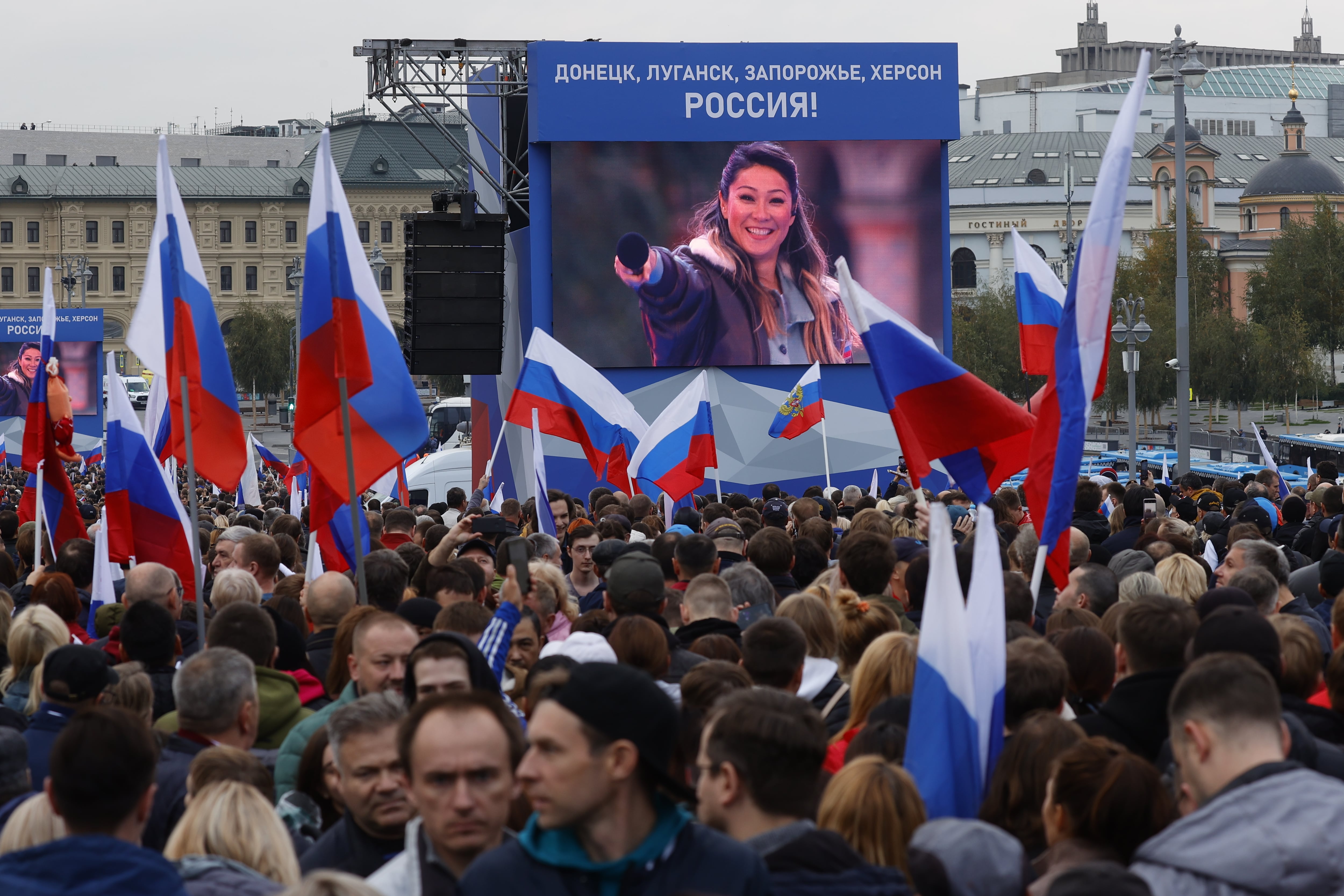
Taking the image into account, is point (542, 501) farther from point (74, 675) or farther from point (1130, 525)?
point (74, 675)

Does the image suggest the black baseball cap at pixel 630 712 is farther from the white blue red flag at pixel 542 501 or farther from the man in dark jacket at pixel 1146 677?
the white blue red flag at pixel 542 501

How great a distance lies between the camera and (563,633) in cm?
769

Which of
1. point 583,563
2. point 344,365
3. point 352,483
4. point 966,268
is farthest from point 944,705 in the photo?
point 966,268

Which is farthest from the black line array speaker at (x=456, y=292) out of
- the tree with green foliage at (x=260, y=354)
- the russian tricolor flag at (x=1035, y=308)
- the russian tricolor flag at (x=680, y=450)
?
the tree with green foliage at (x=260, y=354)

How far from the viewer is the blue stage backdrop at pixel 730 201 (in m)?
25.5

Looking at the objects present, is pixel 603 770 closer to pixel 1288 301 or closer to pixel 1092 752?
pixel 1092 752

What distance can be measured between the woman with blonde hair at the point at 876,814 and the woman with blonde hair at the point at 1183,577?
3855 millimetres

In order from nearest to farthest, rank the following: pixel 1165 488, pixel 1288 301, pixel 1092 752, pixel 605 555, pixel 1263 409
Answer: pixel 1092 752
pixel 605 555
pixel 1165 488
pixel 1288 301
pixel 1263 409

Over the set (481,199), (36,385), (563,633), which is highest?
(481,199)

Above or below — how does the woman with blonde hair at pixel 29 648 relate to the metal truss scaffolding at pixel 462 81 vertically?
below

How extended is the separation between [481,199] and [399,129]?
71.3 meters

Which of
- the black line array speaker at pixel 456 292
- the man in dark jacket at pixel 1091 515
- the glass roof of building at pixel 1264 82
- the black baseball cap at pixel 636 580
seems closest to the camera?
the black baseball cap at pixel 636 580

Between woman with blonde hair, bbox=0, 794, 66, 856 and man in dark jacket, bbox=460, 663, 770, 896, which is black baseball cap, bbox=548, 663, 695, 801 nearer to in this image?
man in dark jacket, bbox=460, 663, 770, 896

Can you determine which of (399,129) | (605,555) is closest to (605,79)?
(605,555)
